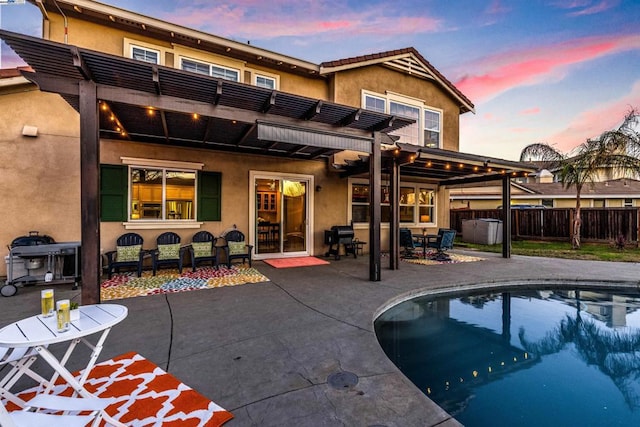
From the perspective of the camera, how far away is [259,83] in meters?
8.03

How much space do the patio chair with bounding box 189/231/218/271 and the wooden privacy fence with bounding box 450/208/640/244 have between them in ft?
47.9

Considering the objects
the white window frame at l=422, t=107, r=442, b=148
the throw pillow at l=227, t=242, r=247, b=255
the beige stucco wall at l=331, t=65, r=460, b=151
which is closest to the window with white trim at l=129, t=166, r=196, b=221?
the throw pillow at l=227, t=242, r=247, b=255

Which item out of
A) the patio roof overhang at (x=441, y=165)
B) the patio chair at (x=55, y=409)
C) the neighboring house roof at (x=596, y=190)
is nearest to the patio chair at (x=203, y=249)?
the patio roof overhang at (x=441, y=165)

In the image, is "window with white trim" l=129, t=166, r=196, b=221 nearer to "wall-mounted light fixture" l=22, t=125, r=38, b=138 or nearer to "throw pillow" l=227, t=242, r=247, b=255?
"throw pillow" l=227, t=242, r=247, b=255

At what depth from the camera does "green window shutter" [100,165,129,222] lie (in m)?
6.46

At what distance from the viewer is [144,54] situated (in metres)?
6.78

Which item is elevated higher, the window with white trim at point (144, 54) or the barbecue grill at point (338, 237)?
the window with white trim at point (144, 54)

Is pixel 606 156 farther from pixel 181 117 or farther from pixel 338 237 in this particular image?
pixel 181 117

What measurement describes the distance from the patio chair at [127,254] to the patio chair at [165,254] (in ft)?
0.91

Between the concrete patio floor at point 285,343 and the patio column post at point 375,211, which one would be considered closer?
the concrete patio floor at point 285,343

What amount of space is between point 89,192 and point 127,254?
2854 mm

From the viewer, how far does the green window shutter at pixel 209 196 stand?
735 cm

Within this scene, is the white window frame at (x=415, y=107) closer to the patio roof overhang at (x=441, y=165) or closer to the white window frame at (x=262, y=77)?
the patio roof overhang at (x=441, y=165)

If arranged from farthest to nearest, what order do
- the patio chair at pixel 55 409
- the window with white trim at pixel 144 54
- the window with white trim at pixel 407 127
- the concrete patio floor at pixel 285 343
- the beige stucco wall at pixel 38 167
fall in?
1. the window with white trim at pixel 407 127
2. the window with white trim at pixel 144 54
3. the beige stucco wall at pixel 38 167
4. the concrete patio floor at pixel 285 343
5. the patio chair at pixel 55 409
